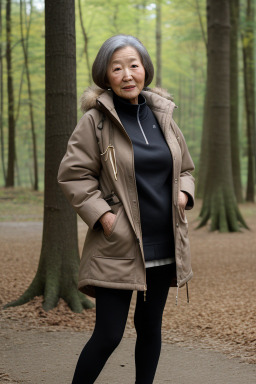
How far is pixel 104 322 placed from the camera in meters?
2.60

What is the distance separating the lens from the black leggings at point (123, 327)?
2.61 metres

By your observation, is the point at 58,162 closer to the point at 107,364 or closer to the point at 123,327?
the point at 107,364

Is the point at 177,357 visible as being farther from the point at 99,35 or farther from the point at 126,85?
the point at 99,35

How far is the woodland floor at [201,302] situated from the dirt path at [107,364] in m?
0.19

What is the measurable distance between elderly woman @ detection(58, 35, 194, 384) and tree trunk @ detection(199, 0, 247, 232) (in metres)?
9.48

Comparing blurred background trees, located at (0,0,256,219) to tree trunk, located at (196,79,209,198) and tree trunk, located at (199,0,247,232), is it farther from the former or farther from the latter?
tree trunk, located at (199,0,247,232)

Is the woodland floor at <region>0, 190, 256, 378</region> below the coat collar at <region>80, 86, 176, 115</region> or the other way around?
below

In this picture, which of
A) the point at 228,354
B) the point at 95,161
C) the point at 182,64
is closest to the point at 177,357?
the point at 228,354

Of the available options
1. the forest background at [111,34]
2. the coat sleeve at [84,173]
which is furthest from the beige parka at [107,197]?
the forest background at [111,34]

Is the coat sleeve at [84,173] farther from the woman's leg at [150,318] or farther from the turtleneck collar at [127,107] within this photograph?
the woman's leg at [150,318]

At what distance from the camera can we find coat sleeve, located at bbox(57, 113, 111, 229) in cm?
262

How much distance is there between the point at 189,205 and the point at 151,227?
0.39 meters

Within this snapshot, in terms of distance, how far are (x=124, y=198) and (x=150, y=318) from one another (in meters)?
0.71

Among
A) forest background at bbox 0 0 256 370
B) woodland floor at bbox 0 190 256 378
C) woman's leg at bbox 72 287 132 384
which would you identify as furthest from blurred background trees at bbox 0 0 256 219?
woman's leg at bbox 72 287 132 384
